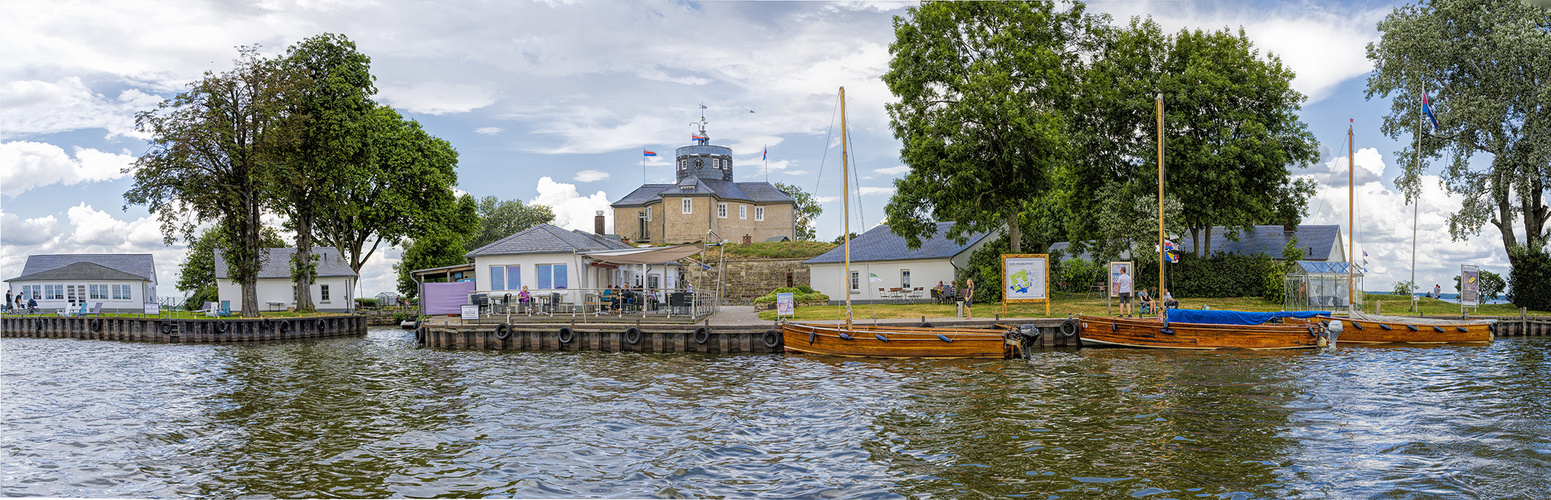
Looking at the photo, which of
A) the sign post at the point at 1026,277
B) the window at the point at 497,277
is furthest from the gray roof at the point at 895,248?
the window at the point at 497,277

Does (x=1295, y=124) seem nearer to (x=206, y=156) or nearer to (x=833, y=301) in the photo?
(x=833, y=301)

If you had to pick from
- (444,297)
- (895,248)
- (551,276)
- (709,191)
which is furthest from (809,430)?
(709,191)

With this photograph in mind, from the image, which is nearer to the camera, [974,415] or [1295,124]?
[974,415]

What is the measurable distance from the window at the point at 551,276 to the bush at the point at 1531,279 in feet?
122

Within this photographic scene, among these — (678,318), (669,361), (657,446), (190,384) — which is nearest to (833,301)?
(678,318)

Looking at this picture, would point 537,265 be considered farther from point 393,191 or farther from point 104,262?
point 104,262

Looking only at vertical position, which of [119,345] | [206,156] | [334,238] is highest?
[206,156]

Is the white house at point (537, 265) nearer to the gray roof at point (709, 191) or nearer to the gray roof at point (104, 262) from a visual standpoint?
the gray roof at point (709, 191)

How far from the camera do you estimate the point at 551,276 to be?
35.3 meters

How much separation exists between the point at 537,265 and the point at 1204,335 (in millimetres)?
24941

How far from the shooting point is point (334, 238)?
158 feet

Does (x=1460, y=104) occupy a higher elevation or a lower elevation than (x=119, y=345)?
higher

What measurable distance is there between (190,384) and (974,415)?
1833cm

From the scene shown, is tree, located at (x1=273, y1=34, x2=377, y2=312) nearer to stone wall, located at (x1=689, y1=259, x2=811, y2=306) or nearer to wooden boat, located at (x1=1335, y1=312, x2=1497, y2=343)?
stone wall, located at (x1=689, y1=259, x2=811, y2=306)
